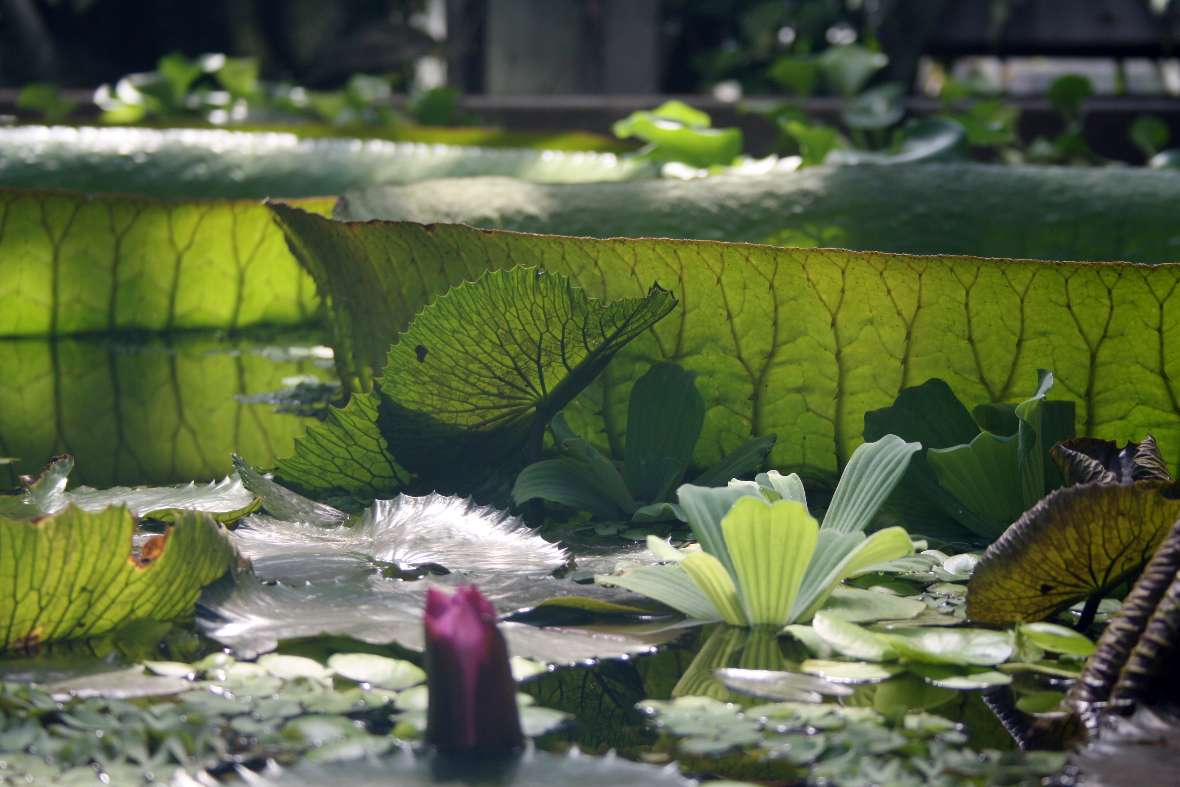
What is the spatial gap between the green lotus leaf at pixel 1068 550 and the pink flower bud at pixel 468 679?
0.25 m

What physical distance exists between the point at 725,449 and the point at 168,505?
0.37 m

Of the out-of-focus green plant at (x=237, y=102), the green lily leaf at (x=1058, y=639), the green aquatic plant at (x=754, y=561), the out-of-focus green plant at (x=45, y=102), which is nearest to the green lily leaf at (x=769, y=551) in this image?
the green aquatic plant at (x=754, y=561)

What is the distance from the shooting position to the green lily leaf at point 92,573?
0.57 metres

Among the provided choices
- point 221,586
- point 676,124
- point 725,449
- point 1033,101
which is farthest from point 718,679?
point 1033,101

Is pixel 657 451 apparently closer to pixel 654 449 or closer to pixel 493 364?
pixel 654 449

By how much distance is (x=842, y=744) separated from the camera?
0.50 m

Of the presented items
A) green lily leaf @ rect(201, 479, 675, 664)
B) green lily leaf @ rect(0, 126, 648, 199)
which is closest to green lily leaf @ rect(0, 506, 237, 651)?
green lily leaf @ rect(201, 479, 675, 664)

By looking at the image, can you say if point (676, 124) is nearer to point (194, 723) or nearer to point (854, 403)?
point (854, 403)

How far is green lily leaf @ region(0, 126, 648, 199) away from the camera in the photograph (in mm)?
2082

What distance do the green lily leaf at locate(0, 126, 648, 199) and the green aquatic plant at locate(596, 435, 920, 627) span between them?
1.42m

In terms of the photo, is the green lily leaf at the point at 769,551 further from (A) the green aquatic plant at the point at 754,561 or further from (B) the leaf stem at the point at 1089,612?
(B) the leaf stem at the point at 1089,612

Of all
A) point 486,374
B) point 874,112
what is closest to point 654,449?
point 486,374

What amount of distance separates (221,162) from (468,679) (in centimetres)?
184

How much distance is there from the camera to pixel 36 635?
59 cm
